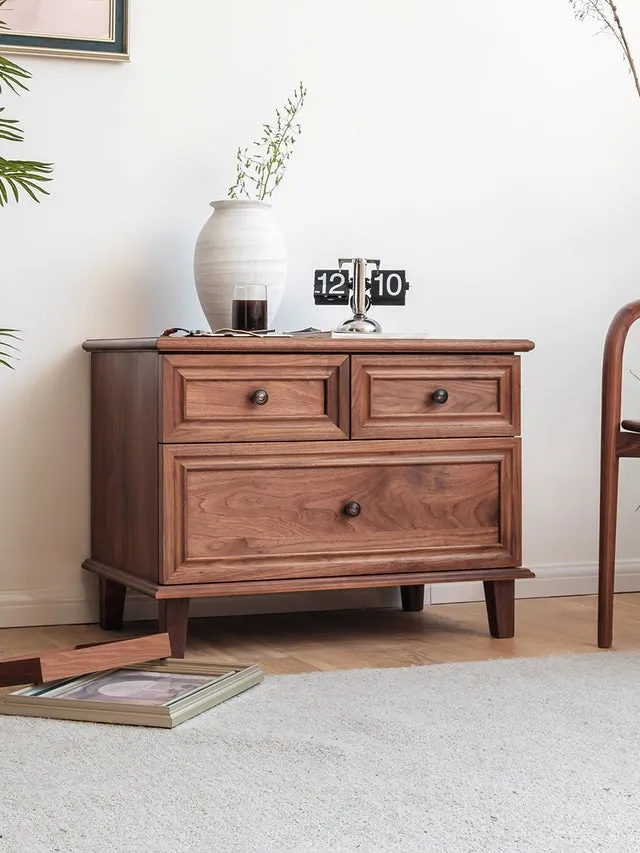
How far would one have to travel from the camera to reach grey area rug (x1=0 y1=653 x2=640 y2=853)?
1298mm

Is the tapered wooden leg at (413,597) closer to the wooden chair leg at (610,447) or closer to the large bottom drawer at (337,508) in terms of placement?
the large bottom drawer at (337,508)

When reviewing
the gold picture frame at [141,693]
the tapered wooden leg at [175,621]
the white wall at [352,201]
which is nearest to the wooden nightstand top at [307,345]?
the white wall at [352,201]

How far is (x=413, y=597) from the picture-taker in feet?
8.93

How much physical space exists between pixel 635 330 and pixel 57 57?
154 cm

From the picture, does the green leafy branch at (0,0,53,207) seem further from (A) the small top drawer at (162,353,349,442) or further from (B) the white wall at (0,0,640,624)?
(A) the small top drawer at (162,353,349,442)

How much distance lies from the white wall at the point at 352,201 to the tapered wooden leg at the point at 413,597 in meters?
0.34

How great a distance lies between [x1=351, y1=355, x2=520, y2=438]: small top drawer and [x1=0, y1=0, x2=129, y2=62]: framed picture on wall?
0.91 meters

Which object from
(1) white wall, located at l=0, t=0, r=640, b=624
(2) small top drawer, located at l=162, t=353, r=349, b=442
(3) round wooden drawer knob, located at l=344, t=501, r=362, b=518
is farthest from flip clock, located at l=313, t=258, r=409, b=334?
(3) round wooden drawer knob, located at l=344, t=501, r=362, b=518

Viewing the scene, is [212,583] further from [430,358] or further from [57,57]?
[57,57]

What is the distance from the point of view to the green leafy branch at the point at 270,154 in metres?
2.63

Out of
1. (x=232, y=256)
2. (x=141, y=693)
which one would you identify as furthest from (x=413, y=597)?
(x=141, y=693)

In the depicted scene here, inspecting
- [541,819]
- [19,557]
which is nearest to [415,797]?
[541,819]

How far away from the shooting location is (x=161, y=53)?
2.58 metres

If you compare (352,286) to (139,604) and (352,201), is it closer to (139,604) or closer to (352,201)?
(352,201)
